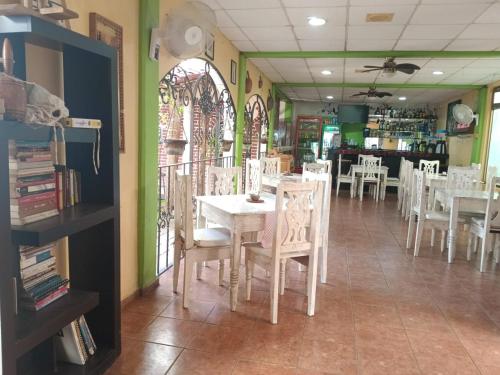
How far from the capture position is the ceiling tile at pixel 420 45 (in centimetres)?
498

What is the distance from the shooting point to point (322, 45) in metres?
5.39

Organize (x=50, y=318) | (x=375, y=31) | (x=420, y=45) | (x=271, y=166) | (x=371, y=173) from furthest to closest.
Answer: (x=371, y=173) < (x=271, y=166) < (x=420, y=45) < (x=375, y=31) < (x=50, y=318)

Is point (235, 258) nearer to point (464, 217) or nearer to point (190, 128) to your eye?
point (190, 128)

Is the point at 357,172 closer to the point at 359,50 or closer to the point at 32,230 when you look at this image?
the point at 359,50

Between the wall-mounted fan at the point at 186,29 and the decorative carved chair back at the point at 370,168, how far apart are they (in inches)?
237

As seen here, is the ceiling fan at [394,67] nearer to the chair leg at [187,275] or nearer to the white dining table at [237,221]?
the white dining table at [237,221]

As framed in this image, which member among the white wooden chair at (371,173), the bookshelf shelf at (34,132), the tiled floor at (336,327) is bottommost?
the tiled floor at (336,327)

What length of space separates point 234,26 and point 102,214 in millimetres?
3399

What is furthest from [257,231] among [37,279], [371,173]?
[371,173]

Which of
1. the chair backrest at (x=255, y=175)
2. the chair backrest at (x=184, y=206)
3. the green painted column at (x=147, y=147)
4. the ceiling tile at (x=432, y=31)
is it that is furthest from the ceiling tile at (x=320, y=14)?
the chair backrest at (x=184, y=206)

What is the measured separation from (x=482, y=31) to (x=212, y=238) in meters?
3.83

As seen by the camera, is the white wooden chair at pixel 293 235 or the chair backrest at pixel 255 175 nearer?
the white wooden chair at pixel 293 235

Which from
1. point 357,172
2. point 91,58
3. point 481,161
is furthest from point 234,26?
point 481,161

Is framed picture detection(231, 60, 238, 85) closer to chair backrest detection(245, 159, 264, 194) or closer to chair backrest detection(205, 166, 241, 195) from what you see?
chair backrest detection(245, 159, 264, 194)
